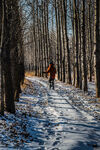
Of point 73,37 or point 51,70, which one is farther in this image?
point 73,37

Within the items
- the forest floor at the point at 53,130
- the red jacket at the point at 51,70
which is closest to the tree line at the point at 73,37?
the red jacket at the point at 51,70

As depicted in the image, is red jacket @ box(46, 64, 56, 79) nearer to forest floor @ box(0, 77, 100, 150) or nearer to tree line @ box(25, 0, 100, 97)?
tree line @ box(25, 0, 100, 97)

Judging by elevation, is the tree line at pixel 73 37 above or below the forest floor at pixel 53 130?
above

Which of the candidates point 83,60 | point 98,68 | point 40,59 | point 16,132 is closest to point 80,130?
point 16,132

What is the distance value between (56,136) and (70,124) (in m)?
1.04

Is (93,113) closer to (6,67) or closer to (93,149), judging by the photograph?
(93,149)

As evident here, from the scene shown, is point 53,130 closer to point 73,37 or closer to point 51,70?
point 51,70

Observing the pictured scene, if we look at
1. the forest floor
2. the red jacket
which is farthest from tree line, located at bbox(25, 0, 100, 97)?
the forest floor

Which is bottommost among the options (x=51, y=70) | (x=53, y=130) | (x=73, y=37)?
(x=53, y=130)

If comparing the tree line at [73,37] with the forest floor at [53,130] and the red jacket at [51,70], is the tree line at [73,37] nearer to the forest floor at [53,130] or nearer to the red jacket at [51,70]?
the red jacket at [51,70]

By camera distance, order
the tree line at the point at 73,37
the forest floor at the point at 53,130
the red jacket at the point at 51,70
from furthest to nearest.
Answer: the red jacket at the point at 51,70 → the tree line at the point at 73,37 → the forest floor at the point at 53,130

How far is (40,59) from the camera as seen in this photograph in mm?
30344

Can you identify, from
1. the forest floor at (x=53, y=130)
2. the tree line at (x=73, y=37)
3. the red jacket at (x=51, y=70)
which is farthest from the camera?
the red jacket at (x=51, y=70)

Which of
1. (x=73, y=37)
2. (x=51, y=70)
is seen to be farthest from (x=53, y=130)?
(x=73, y=37)
